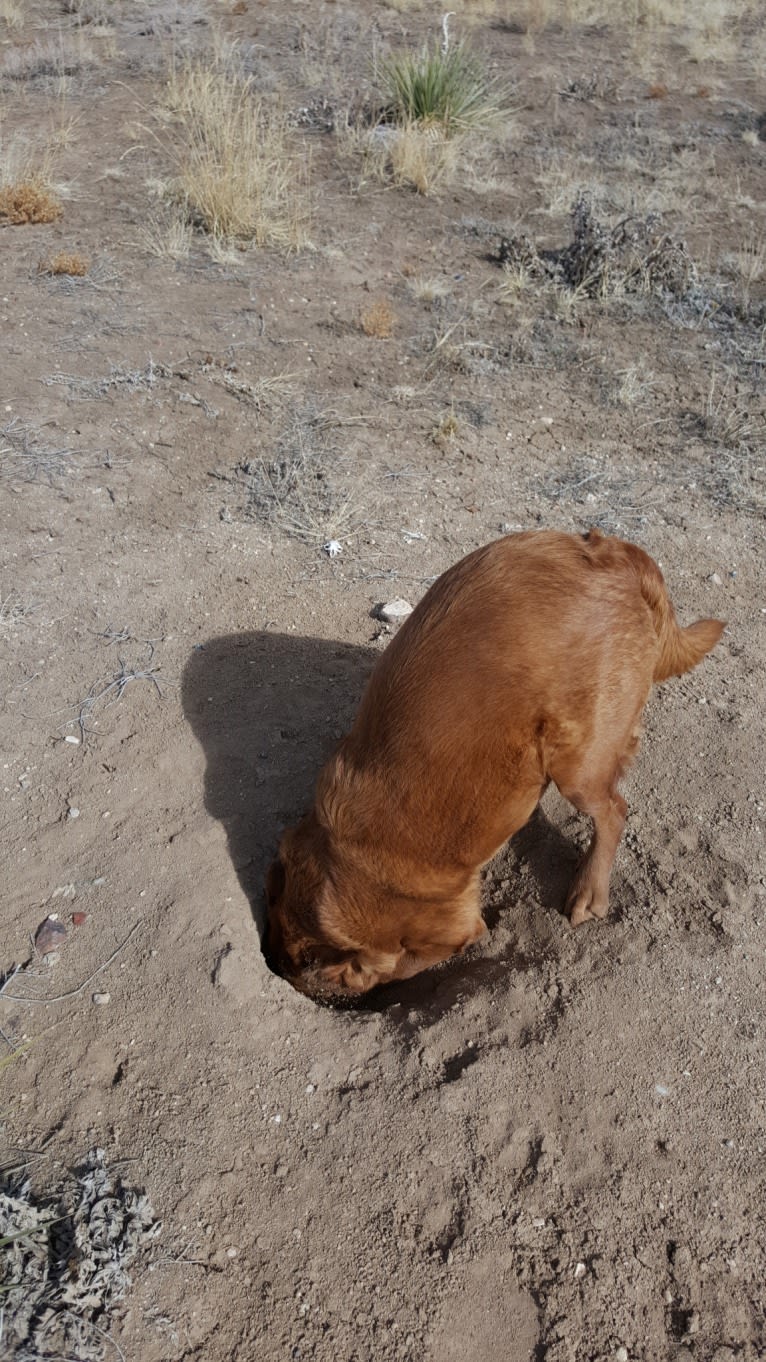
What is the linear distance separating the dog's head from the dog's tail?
130cm

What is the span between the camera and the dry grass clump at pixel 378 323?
6637 millimetres

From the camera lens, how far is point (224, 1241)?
8.23 feet

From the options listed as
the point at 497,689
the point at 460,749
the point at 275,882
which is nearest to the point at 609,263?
the point at 497,689

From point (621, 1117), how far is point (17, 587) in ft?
11.0

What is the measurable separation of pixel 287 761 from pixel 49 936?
1.09 meters

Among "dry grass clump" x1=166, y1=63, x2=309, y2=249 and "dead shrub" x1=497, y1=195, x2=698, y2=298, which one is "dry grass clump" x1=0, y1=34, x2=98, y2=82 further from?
"dead shrub" x1=497, y1=195, x2=698, y2=298

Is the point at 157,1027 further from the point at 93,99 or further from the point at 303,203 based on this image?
the point at 93,99

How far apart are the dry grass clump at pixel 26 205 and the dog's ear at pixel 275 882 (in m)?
6.59

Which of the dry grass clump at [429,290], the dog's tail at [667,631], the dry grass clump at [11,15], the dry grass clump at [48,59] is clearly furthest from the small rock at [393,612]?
the dry grass clump at [11,15]

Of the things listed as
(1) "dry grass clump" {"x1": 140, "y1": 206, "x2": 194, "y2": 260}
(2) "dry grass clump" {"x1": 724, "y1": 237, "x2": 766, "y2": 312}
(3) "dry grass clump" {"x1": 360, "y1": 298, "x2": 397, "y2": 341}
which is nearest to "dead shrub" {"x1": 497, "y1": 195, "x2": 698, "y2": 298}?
(2) "dry grass clump" {"x1": 724, "y1": 237, "x2": 766, "y2": 312}

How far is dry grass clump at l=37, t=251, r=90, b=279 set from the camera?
6.99 metres

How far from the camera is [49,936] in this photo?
317 cm

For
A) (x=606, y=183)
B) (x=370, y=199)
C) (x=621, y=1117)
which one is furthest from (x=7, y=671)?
(x=606, y=183)

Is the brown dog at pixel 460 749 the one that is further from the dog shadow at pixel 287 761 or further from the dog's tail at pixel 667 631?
the dog shadow at pixel 287 761
